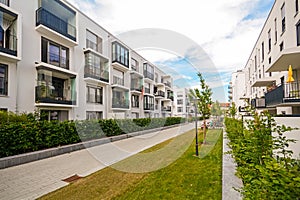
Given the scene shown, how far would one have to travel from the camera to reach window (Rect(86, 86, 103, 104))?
19577 mm

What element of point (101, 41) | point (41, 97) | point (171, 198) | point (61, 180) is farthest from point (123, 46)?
point (171, 198)

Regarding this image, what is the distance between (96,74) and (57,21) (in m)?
6.22

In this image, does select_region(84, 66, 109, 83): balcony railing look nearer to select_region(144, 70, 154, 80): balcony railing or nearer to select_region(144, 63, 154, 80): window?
select_region(144, 70, 154, 80): balcony railing

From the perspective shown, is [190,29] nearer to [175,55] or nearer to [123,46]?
[175,55]

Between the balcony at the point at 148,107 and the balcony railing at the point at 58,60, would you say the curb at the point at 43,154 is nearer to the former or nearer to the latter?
the balcony railing at the point at 58,60

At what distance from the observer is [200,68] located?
40.7ft

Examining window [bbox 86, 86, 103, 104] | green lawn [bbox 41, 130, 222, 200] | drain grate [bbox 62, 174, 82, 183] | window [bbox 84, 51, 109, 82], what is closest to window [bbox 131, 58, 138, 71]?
window [bbox 84, 51, 109, 82]

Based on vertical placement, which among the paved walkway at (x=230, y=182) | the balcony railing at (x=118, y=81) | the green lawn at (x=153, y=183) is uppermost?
the balcony railing at (x=118, y=81)

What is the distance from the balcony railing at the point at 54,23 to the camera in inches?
554

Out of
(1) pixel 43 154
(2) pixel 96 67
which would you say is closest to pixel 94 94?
(2) pixel 96 67

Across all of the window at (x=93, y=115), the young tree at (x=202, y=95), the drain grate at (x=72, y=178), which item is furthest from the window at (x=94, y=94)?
the drain grate at (x=72, y=178)

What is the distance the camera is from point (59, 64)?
52.9 ft

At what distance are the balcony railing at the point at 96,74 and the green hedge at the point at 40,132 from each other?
6352mm

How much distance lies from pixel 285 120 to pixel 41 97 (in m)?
14.7
